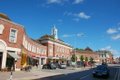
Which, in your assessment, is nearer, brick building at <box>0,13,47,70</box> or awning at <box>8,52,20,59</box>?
brick building at <box>0,13,47,70</box>

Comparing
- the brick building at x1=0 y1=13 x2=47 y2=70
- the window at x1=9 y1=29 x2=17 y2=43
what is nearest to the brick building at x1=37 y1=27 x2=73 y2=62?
the brick building at x1=0 y1=13 x2=47 y2=70

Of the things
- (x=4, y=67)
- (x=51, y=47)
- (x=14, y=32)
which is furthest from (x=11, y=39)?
(x=51, y=47)

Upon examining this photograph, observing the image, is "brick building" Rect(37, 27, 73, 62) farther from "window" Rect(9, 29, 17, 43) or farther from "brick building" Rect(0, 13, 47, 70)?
"window" Rect(9, 29, 17, 43)

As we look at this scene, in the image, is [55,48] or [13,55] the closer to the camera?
[13,55]

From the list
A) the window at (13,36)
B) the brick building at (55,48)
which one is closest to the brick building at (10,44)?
the window at (13,36)

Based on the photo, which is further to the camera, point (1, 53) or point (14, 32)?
point (14, 32)

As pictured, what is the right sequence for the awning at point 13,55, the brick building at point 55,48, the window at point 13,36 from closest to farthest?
the awning at point 13,55 → the window at point 13,36 → the brick building at point 55,48

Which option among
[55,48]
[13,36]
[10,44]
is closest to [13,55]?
[10,44]

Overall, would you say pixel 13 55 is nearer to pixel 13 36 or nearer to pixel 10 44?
pixel 10 44

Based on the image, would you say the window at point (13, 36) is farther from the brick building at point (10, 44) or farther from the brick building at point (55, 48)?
the brick building at point (55, 48)

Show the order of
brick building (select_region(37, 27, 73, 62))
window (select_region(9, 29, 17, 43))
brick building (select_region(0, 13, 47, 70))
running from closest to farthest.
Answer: brick building (select_region(0, 13, 47, 70)) → window (select_region(9, 29, 17, 43)) → brick building (select_region(37, 27, 73, 62))

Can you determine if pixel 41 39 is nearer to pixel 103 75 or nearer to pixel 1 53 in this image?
pixel 1 53

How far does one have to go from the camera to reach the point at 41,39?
255ft

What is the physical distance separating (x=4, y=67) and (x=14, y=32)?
21.7ft
